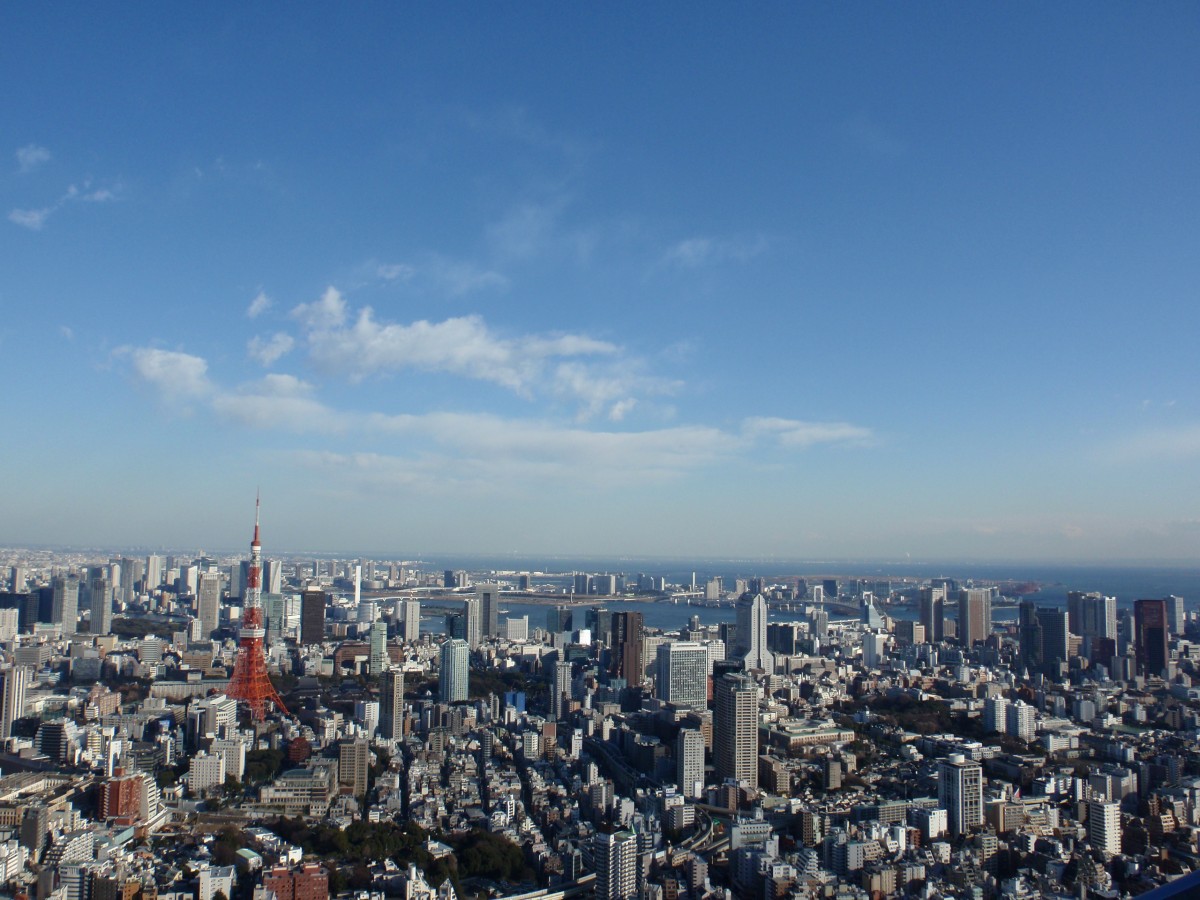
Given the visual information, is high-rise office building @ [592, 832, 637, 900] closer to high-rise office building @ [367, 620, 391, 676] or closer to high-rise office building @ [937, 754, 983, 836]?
high-rise office building @ [937, 754, 983, 836]

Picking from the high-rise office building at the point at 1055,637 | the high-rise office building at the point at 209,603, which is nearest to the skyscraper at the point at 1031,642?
the high-rise office building at the point at 1055,637

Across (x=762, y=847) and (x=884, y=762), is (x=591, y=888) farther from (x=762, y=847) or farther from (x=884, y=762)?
(x=884, y=762)

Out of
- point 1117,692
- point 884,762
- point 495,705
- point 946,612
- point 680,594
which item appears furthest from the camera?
point 680,594

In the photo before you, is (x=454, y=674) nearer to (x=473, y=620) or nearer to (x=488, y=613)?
(x=473, y=620)

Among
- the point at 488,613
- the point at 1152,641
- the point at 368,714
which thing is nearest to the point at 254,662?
the point at 368,714

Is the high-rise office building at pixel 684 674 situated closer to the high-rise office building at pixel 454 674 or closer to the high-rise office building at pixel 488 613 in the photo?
the high-rise office building at pixel 454 674

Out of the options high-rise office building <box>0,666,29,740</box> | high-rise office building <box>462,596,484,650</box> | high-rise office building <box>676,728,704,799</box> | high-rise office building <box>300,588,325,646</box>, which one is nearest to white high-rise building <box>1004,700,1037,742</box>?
high-rise office building <box>676,728,704,799</box>

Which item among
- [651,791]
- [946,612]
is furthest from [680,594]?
[651,791]
